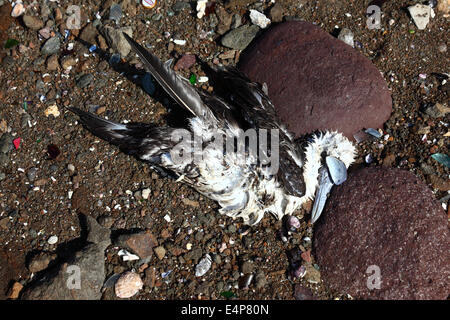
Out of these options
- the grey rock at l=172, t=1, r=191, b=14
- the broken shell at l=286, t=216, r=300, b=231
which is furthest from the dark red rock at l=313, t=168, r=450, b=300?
the grey rock at l=172, t=1, r=191, b=14

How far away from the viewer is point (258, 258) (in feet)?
10.4

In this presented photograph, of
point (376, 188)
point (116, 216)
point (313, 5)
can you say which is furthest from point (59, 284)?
point (313, 5)

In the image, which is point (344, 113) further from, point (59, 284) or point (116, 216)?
point (59, 284)

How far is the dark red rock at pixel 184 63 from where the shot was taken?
12.3ft

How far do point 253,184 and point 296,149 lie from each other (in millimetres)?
474

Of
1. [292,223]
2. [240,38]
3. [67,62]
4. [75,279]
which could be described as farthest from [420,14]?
[75,279]

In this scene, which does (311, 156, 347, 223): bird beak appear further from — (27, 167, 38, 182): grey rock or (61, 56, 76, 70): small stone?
(61, 56, 76, 70): small stone

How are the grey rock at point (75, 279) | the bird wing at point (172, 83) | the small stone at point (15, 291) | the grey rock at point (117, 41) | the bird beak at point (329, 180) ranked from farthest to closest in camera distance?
the grey rock at point (117, 41), the bird beak at point (329, 180), the small stone at point (15, 291), the grey rock at point (75, 279), the bird wing at point (172, 83)

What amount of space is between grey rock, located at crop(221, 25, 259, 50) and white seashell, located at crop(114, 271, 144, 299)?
2240 millimetres

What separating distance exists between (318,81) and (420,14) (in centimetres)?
131

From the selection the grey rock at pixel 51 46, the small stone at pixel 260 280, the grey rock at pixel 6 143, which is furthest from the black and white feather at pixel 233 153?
the grey rock at pixel 51 46

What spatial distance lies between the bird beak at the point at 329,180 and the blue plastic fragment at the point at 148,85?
65.2 inches

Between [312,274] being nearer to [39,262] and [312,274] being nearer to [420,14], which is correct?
[39,262]

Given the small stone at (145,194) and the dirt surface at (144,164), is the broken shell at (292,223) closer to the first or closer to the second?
the dirt surface at (144,164)
